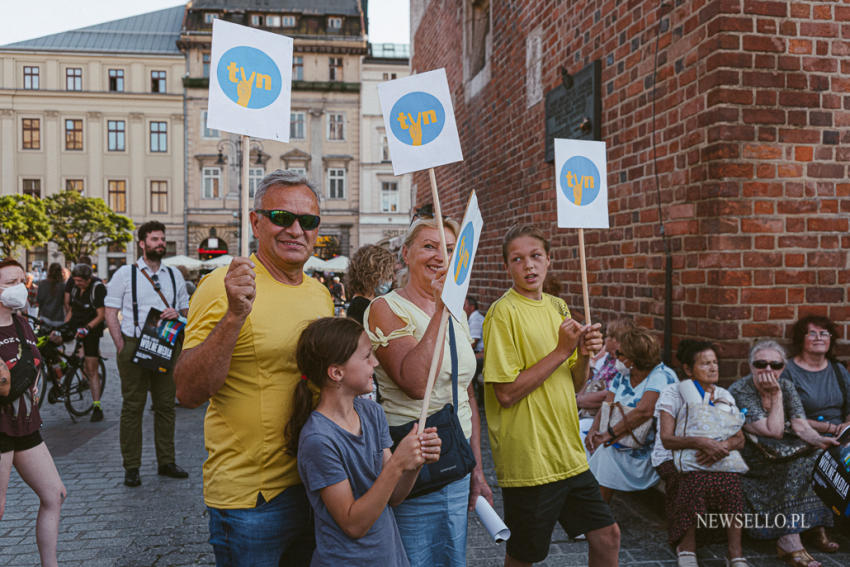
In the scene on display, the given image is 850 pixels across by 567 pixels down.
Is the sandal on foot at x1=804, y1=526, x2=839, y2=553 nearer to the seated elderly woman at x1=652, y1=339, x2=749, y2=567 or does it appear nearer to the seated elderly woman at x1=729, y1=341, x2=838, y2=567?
the seated elderly woman at x1=729, y1=341, x2=838, y2=567

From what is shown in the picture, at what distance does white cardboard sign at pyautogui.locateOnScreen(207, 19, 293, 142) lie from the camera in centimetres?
206

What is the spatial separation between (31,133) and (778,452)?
46.9 metres

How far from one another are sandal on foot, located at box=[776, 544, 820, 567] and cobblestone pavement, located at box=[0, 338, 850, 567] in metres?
0.05

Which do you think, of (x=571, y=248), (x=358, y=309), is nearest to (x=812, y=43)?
(x=571, y=248)

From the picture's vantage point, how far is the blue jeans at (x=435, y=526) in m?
2.27

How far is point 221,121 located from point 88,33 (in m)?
49.2

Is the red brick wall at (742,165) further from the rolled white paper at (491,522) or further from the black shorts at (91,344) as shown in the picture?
the black shorts at (91,344)

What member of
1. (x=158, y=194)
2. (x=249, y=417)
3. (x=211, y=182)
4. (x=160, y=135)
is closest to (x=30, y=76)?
(x=160, y=135)

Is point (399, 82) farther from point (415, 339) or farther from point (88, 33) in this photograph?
point (88, 33)

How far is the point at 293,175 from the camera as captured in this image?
7.36 feet

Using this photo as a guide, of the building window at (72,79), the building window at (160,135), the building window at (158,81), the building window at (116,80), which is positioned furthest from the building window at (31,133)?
the building window at (158,81)

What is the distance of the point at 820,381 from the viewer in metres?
3.94

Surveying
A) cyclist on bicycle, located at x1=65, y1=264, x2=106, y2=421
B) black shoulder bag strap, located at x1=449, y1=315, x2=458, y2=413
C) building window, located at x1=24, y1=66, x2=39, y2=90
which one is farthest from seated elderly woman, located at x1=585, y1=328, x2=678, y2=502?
building window, located at x1=24, y1=66, x2=39, y2=90

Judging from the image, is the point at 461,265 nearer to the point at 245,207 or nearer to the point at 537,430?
the point at 245,207
